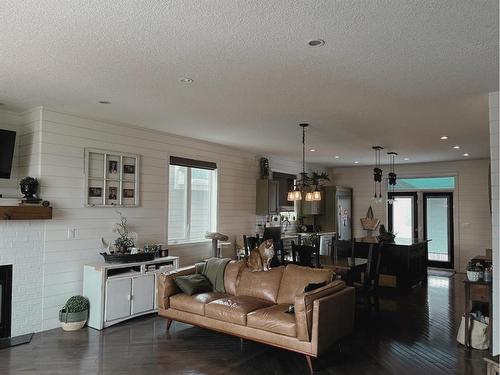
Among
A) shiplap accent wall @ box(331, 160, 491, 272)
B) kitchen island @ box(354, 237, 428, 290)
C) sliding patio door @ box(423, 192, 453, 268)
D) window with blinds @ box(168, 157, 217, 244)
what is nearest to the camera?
window with blinds @ box(168, 157, 217, 244)

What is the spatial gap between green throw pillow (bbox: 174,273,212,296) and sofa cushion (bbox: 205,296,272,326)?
0.44 m

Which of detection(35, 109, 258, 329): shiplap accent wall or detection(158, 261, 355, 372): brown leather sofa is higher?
detection(35, 109, 258, 329): shiplap accent wall

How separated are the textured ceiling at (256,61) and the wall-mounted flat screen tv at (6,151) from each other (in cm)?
40

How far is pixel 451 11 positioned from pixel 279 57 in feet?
4.21

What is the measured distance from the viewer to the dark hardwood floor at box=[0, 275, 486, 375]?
365cm

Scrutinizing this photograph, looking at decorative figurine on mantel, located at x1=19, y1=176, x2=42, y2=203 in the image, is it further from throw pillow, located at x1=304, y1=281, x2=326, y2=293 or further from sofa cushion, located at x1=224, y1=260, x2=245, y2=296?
throw pillow, located at x1=304, y1=281, x2=326, y2=293

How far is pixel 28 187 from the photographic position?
4.57m

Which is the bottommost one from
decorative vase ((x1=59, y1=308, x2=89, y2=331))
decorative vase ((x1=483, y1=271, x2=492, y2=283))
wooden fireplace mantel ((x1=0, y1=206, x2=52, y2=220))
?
decorative vase ((x1=59, y1=308, x2=89, y2=331))

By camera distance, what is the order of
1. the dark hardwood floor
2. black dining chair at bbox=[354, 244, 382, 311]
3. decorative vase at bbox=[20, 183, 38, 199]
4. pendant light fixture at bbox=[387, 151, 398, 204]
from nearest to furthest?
the dark hardwood floor, decorative vase at bbox=[20, 183, 38, 199], black dining chair at bbox=[354, 244, 382, 311], pendant light fixture at bbox=[387, 151, 398, 204]

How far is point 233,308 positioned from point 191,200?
3165 mm

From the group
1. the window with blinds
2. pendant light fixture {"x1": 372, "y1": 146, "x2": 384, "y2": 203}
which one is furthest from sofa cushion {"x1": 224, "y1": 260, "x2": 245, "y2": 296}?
pendant light fixture {"x1": 372, "y1": 146, "x2": 384, "y2": 203}

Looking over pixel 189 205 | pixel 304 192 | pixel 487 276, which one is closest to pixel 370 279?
pixel 487 276

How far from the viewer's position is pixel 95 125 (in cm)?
538

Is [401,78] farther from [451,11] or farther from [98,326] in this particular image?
[98,326]
